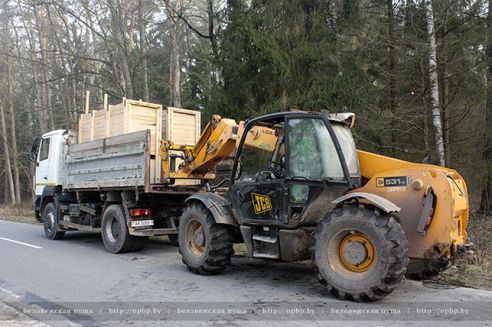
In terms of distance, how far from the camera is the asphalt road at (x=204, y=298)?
5.40 meters

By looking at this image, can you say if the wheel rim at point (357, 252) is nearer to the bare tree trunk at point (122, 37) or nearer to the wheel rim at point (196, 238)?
the wheel rim at point (196, 238)

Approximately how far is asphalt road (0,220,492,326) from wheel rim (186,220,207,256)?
0.44 meters

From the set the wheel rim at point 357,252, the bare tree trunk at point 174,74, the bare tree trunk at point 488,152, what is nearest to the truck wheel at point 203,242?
the wheel rim at point 357,252

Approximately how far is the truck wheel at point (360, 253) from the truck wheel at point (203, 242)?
202cm

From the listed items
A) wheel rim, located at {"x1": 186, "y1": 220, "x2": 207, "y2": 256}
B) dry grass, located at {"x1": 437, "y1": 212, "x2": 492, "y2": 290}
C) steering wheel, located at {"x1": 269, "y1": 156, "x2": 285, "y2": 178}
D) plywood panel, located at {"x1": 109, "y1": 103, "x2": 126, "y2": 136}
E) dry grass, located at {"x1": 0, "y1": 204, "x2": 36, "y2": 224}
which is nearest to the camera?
dry grass, located at {"x1": 437, "y1": 212, "x2": 492, "y2": 290}

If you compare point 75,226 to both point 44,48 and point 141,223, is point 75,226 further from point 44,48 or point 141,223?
point 44,48


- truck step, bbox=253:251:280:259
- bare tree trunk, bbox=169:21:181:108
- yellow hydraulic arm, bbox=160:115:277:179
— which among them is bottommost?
truck step, bbox=253:251:280:259

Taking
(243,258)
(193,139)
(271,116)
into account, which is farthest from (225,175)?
(271,116)

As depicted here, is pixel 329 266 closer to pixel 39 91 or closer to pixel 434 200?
pixel 434 200

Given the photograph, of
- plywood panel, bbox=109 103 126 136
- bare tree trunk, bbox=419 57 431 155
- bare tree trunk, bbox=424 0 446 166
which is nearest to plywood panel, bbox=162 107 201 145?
plywood panel, bbox=109 103 126 136

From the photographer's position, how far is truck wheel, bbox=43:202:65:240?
13242mm

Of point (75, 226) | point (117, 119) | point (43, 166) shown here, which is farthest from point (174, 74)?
point (75, 226)

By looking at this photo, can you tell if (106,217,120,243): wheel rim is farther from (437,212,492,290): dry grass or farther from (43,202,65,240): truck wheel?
(437,212,492,290): dry grass

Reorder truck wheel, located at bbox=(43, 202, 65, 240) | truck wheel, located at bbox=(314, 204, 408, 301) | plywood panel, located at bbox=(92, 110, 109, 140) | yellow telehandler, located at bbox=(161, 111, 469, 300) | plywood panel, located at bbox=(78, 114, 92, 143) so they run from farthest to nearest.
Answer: truck wheel, located at bbox=(43, 202, 65, 240)
plywood panel, located at bbox=(78, 114, 92, 143)
plywood panel, located at bbox=(92, 110, 109, 140)
yellow telehandler, located at bbox=(161, 111, 469, 300)
truck wheel, located at bbox=(314, 204, 408, 301)
